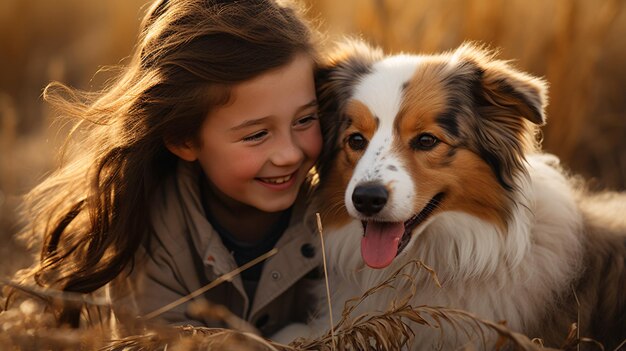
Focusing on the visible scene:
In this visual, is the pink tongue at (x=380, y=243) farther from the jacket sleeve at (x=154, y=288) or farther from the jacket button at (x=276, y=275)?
the jacket sleeve at (x=154, y=288)

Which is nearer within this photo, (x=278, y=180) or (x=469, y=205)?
(x=469, y=205)

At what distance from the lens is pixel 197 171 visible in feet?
12.1

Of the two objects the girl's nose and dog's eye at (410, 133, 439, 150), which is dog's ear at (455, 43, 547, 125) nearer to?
dog's eye at (410, 133, 439, 150)

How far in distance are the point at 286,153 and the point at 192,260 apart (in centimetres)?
74

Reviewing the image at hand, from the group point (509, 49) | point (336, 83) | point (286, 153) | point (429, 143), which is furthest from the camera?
point (509, 49)

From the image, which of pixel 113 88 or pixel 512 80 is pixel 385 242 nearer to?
pixel 512 80

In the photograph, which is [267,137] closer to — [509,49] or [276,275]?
[276,275]

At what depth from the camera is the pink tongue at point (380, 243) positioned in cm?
300

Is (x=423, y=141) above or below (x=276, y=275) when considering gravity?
above

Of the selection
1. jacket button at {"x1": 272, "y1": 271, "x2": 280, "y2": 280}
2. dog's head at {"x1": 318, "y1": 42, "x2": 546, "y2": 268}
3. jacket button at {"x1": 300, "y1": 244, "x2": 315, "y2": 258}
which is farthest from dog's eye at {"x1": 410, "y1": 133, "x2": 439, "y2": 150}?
jacket button at {"x1": 272, "y1": 271, "x2": 280, "y2": 280}

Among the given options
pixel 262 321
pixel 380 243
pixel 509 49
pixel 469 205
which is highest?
pixel 509 49

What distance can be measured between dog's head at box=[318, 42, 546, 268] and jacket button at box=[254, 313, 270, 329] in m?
0.71

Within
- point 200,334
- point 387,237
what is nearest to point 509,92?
point 387,237

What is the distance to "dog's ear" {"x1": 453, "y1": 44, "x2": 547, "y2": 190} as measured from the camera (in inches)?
120
